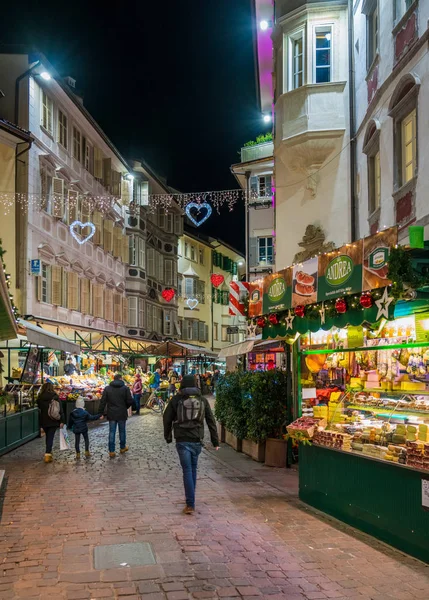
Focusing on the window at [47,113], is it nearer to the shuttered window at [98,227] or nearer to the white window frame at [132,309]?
the shuttered window at [98,227]

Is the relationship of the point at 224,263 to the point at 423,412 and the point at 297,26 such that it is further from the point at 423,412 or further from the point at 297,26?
the point at 423,412

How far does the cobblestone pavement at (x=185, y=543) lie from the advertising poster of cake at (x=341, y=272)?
119 inches

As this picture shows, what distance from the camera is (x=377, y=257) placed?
7.61 metres

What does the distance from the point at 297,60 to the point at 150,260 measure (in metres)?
30.6

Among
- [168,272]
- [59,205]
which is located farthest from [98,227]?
[168,272]

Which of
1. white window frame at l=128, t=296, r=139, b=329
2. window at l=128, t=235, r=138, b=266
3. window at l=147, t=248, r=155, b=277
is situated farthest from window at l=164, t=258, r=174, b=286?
white window frame at l=128, t=296, r=139, b=329

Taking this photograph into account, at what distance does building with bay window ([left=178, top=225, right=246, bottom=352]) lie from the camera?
58.9 m

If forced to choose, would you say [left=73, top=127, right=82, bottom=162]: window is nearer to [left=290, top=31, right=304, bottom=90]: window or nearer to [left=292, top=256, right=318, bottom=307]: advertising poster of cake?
[left=290, top=31, right=304, bottom=90]: window

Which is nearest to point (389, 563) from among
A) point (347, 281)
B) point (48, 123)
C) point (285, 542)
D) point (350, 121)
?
point (285, 542)

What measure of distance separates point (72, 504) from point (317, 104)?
1237cm

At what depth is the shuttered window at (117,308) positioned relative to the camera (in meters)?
37.6

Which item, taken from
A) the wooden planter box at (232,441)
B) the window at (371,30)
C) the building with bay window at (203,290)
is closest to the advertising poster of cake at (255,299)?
the wooden planter box at (232,441)

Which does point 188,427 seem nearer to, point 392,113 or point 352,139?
point 392,113

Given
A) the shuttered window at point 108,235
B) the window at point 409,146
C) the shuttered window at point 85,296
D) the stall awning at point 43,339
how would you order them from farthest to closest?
the shuttered window at point 108,235 < the shuttered window at point 85,296 < the stall awning at point 43,339 < the window at point 409,146
